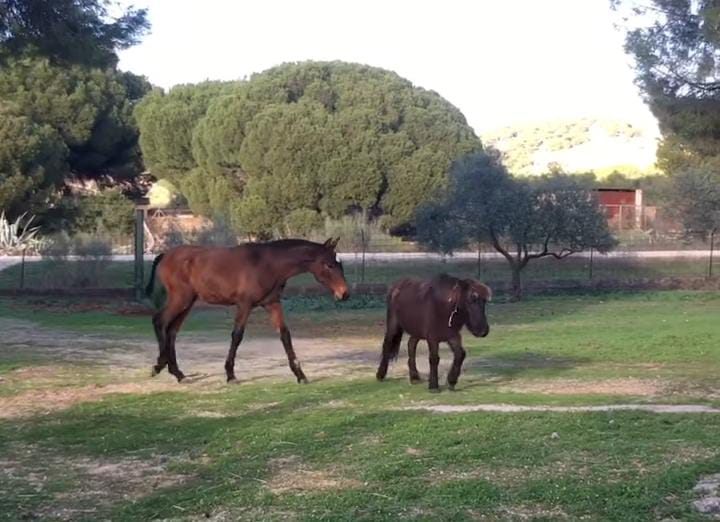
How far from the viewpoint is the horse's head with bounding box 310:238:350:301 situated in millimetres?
14781

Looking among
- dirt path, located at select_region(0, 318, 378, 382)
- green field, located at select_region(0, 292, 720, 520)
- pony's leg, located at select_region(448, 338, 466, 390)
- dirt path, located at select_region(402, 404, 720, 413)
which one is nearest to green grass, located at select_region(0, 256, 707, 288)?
dirt path, located at select_region(0, 318, 378, 382)

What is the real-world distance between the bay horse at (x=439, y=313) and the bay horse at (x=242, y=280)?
945 mm

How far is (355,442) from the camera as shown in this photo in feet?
32.4

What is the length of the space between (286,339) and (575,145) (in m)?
139

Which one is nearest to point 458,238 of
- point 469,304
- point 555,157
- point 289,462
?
point 469,304

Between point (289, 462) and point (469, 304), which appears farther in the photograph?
point (469, 304)

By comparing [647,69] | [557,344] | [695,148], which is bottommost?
[557,344]

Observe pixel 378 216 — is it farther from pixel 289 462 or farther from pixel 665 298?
pixel 289 462

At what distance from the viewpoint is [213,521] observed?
24.4ft

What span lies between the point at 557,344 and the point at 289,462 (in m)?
12.1

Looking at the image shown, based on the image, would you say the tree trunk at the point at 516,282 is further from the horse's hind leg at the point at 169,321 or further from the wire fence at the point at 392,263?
the horse's hind leg at the point at 169,321

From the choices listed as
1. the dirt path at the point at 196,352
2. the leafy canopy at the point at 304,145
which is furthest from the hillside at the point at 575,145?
the dirt path at the point at 196,352

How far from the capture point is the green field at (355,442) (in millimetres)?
7727

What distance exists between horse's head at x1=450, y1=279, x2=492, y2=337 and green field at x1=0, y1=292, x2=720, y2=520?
766mm
